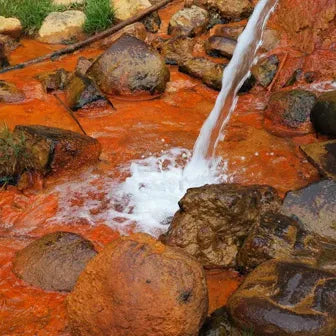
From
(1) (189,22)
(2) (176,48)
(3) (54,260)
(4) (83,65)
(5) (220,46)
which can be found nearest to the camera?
(3) (54,260)

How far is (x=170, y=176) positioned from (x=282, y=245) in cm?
207

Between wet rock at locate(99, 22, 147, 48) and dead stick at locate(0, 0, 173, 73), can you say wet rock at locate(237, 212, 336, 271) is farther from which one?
wet rock at locate(99, 22, 147, 48)

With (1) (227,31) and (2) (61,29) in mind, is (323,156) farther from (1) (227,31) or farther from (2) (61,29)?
(2) (61,29)

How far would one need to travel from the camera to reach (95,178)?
5734mm

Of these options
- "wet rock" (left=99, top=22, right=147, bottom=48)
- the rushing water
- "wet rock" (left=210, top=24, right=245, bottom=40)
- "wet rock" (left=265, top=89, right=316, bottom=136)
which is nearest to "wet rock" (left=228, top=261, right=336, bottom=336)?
the rushing water

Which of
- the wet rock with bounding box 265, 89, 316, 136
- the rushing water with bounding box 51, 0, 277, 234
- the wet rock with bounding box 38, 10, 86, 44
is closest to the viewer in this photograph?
the rushing water with bounding box 51, 0, 277, 234

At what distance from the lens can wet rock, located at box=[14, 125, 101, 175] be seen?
555cm

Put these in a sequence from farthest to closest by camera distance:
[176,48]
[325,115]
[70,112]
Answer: [176,48] → [70,112] → [325,115]

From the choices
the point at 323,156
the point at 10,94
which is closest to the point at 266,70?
the point at 323,156

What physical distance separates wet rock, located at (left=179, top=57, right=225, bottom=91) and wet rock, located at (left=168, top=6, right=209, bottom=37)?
50.6 inches

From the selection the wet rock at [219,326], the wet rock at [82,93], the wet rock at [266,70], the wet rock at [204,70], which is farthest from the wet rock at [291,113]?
the wet rock at [219,326]

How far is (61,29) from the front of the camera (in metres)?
9.96

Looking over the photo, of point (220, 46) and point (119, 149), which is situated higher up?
point (220, 46)

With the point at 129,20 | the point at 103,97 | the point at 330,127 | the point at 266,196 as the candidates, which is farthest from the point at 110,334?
the point at 129,20
